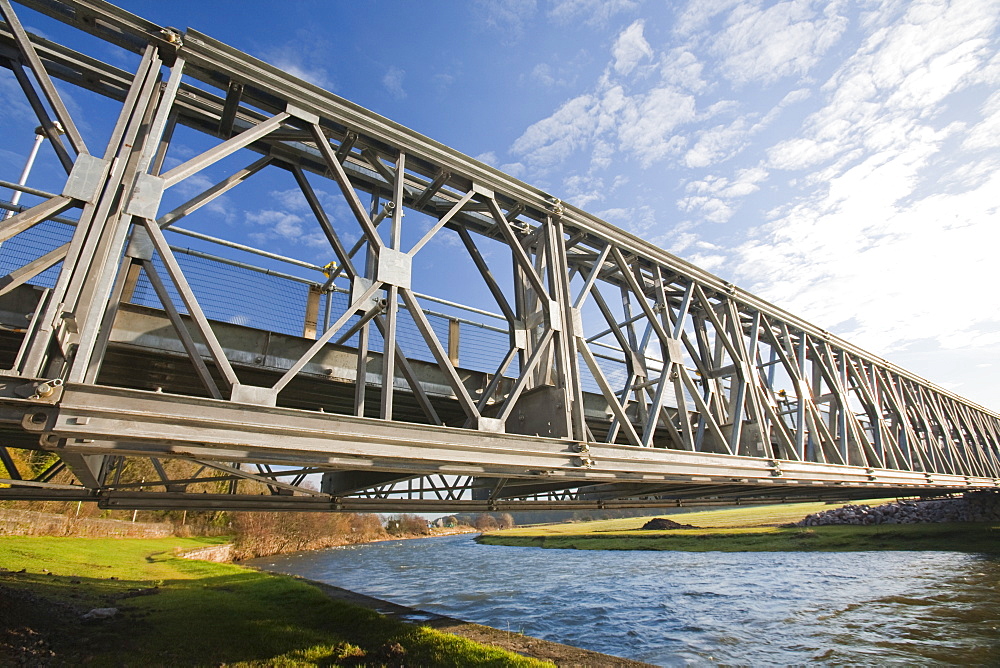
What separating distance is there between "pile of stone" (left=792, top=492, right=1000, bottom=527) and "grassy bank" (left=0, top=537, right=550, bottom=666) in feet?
167

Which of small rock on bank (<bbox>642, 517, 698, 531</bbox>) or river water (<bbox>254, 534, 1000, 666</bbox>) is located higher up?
small rock on bank (<bbox>642, 517, 698, 531</bbox>)

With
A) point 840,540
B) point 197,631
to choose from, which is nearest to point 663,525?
point 840,540

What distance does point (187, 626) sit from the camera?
39.9 ft

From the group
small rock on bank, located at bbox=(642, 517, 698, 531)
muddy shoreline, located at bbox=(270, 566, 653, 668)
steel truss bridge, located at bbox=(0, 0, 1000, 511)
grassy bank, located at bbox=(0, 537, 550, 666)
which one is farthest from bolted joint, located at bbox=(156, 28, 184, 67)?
small rock on bank, located at bbox=(642, 517, 698, 531)

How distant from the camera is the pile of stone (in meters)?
40.5

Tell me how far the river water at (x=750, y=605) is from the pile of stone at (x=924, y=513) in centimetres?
1430

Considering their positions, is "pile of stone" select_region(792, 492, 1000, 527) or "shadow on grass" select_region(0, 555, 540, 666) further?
"pile of stone" select_region(792, 492, 1000, 527)

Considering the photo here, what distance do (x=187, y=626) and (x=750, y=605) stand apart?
19.7 meters

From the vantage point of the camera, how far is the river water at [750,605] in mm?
12906

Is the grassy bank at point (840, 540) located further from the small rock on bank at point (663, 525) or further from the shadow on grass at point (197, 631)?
the shadow on grass at point (197, 631)

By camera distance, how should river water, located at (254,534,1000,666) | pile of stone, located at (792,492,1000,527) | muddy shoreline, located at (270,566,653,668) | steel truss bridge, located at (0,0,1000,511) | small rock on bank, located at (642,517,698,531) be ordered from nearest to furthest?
1. steel truss bridge, located at (0,0,1000,511)
2. muddy shoreline, located at (270,566,653,668)
3. river water, located at (254,534,1000,666)
4. pile of stone, located at (792,492,1000,527)
5. small rock on bank, located at (642,517,698,531)

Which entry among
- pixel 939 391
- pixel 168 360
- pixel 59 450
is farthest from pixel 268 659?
pixel 939 391

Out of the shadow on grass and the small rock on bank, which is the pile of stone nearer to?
the small rock on bank

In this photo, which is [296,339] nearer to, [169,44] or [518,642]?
[169,44]
